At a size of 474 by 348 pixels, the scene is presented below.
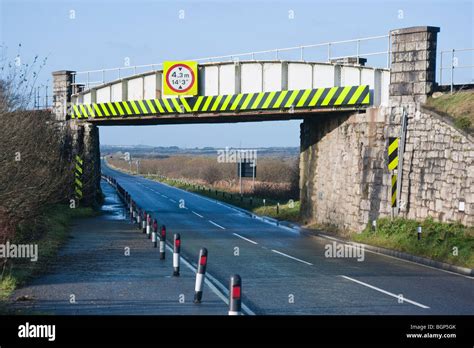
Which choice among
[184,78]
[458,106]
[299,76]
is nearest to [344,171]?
[299,76]

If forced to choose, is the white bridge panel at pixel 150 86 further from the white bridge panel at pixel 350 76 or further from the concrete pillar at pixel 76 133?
the white bridge panel at pixel 350 76

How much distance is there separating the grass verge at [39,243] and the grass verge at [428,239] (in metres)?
10.2

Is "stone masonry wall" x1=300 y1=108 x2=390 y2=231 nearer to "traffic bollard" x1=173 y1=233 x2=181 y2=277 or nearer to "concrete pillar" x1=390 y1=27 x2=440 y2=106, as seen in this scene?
"concrete pillar" x1=390 y1=27 x2=440 y2=106

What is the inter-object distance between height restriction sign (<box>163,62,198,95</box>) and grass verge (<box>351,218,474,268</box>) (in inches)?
434

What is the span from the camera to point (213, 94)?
3253 centimetres

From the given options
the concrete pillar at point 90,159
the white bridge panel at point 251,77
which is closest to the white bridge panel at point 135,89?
the concrete pillar at point 90,159

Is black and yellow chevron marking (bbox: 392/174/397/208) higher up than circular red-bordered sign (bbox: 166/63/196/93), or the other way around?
circular red-bordered sign (bbox: 166/63/196/93)

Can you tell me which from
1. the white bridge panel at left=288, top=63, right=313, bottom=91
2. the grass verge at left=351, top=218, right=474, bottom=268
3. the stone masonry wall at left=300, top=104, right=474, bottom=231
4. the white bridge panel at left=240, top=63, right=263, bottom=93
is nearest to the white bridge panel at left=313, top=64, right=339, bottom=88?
the white bridge panel at left=288, top=63, right=313, bottom=91

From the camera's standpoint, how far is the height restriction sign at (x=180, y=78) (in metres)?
32.8

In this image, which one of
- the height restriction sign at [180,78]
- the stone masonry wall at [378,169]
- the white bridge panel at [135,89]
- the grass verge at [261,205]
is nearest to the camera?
the stone masonry wall at [378,169]

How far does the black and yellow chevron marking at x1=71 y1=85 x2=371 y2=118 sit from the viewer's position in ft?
93.2
